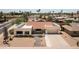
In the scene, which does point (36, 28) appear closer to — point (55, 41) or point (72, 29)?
point (55, 41)

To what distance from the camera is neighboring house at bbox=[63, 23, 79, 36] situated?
1.72 meters

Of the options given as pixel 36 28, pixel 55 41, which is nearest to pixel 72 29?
pixel 55 41

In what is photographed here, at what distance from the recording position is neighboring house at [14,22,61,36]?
1696 millimetres

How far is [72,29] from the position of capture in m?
1.73

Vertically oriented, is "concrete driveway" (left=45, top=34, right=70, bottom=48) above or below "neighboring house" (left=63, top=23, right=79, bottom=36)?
below

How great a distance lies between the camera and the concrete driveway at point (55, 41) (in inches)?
69.0

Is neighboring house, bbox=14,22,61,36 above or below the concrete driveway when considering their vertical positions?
above

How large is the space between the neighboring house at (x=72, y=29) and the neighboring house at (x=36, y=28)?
0.11 metres

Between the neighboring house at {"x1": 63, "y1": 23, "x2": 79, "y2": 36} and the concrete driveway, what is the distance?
0.15m

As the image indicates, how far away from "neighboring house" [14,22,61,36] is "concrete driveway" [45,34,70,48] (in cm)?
8

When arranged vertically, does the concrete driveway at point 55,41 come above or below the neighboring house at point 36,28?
below
